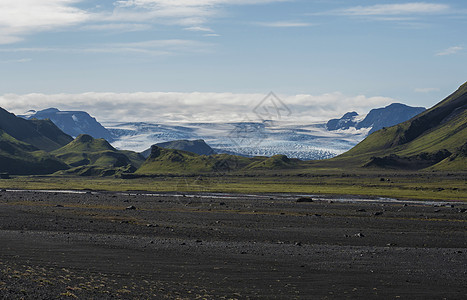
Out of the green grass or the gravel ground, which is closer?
the gravel ground

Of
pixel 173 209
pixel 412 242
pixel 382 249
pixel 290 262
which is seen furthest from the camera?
pixel 173 209

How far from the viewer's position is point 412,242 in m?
42.7

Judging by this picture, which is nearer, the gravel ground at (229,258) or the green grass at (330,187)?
the gravel ground at (229,258)

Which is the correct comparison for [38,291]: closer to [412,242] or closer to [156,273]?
[156,273]

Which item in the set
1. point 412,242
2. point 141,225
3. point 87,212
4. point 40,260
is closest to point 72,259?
point 40,260

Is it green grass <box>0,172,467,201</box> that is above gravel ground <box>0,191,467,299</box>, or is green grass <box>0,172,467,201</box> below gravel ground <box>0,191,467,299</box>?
below

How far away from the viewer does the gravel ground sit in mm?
26094

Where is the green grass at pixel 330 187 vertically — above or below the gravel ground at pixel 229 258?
below

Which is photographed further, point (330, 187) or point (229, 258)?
point (330, 187)

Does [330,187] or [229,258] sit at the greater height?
[229,258]

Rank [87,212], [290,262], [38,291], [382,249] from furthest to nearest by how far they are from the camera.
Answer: [87,212] < [382,249] < [290,262] < [38,291]

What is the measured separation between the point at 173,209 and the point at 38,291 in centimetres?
4939

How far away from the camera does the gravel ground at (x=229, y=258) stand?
2609cm

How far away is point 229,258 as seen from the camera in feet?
112
